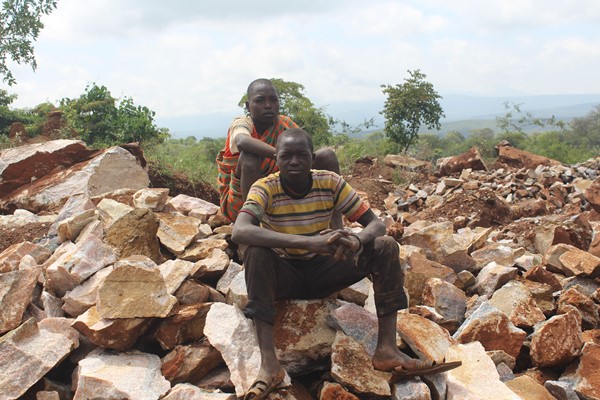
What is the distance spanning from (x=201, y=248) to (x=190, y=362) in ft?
4.17

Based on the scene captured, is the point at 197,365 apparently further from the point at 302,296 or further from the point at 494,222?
the point at 494,222

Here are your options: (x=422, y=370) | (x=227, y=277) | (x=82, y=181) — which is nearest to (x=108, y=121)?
(x=82, y=181)

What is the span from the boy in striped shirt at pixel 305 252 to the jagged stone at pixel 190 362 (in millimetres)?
473

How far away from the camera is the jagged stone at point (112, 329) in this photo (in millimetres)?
3160

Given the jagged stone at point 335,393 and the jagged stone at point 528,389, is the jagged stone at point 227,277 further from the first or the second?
the jagged stone at point 528,389

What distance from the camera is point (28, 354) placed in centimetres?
309

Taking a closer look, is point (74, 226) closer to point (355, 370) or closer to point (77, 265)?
point (77, 265)

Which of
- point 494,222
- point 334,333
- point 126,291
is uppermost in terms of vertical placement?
point 126,291

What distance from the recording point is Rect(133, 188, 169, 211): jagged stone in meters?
5.01

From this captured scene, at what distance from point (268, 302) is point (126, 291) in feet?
3.11

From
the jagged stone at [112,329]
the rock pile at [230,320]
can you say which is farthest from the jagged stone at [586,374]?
the jagged stone at [112,329]

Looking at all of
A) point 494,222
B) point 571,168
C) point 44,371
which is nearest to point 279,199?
point 44,371

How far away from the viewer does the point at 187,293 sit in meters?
3.60

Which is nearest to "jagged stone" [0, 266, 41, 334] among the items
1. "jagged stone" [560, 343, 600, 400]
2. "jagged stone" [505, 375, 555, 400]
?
"jagged stone" [505, 375, 555, 400]
